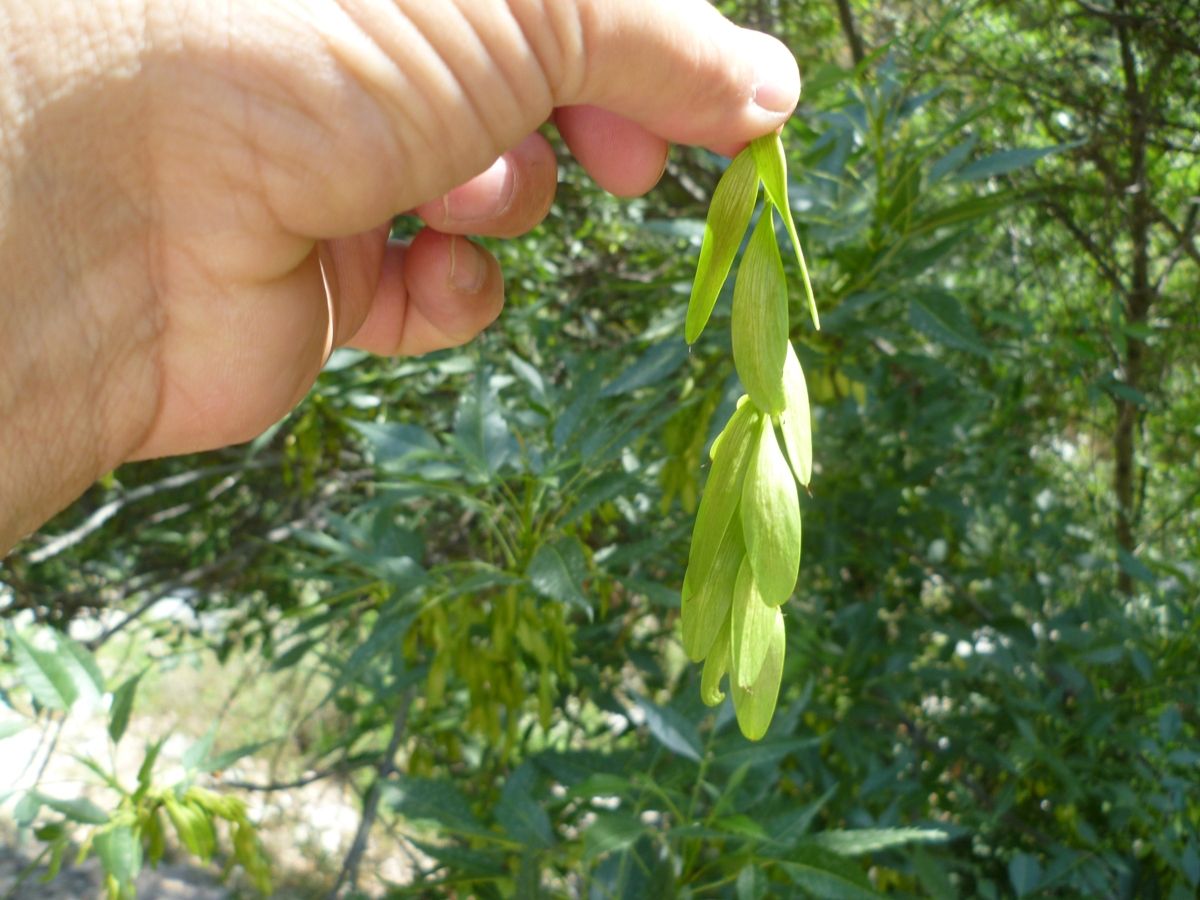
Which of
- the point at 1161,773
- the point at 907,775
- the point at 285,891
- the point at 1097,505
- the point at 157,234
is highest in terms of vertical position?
the point at 157,234

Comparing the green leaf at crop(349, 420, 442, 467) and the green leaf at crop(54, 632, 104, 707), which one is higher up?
the green leaf at crop(349, 420, 442, 467)

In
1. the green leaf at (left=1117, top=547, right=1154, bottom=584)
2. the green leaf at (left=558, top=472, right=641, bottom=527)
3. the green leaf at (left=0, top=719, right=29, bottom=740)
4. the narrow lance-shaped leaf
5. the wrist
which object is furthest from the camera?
the green leaf at (left=1117, top=547, right=1154, bottom=584)

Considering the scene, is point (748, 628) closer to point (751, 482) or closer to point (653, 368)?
point (751, 482)

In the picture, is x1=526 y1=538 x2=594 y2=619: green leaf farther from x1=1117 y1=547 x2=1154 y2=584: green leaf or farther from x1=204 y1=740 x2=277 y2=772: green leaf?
x1=1117 y1=547 x2=1154 y2=584: green leaf

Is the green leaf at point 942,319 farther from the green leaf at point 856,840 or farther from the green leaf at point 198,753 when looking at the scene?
the green leaf at point 198,753

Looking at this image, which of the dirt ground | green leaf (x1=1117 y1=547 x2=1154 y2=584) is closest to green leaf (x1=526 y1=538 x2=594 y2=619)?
green leaf (x1=1117 y1=547 x2=1154 y2=584)

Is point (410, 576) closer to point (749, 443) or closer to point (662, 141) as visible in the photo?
point (662, 141)

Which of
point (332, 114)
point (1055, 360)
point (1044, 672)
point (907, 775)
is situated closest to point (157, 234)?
point (332, 114)
